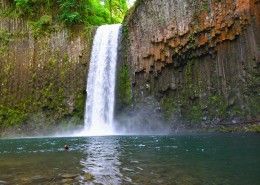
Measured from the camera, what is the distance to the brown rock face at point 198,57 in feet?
59.1

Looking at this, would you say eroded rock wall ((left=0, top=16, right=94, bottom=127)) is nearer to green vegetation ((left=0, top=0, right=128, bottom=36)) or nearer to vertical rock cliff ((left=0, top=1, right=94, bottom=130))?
vertical rock cliff ((left=0, top=1, right=94, bottom=130))

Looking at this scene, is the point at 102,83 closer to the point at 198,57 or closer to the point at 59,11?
the point at 198,57

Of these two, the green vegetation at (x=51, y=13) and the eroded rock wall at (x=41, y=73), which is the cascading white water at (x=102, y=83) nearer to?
the eroded rock wall at (x=41, y=73)

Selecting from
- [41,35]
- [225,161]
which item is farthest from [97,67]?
[225,161]

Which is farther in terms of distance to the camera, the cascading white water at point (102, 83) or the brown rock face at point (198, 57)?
the cascading white water at point (102, 83)

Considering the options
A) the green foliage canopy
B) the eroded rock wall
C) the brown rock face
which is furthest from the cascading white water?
the green foliage canopy

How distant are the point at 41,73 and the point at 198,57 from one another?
13.8 meters

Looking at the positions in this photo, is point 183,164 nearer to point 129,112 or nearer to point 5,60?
point 129,112

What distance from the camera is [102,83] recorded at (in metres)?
22.9

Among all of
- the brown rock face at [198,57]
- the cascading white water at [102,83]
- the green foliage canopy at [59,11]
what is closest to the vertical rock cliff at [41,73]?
the cascading white water at [102,83]

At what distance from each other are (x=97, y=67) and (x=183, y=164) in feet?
59.2

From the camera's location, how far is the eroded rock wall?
76.6 feet

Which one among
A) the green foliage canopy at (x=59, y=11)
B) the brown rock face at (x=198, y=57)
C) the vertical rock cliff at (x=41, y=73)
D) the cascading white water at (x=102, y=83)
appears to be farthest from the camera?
the green foliage canopy at (x=59, y=11)

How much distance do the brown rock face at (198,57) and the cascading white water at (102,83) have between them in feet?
5.86
